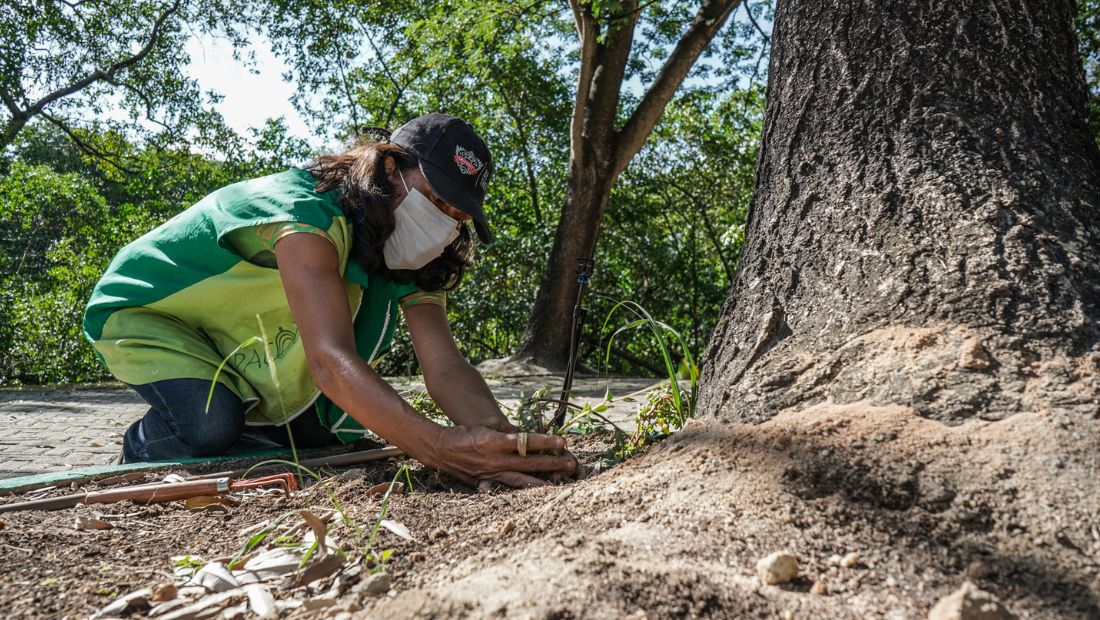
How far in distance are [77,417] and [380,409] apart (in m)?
4.62

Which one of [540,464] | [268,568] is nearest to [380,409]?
[540,464]

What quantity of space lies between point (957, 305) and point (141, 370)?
2889mm

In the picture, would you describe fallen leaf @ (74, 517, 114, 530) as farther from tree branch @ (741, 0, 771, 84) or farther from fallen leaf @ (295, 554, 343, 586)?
tree branch @ (741, 0, 771, 84)

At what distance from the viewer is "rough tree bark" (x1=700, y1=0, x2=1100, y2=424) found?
1.65 meters

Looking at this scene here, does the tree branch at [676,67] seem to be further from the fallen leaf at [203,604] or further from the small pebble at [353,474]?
the fallen leaf at [203,604]

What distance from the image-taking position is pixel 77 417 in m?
5.70

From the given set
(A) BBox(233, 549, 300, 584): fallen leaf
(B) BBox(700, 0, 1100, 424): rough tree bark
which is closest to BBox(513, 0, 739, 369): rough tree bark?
(B) BBox(700, 0, 1100, 424): rough tree bark

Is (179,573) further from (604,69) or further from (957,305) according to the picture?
(604,69)

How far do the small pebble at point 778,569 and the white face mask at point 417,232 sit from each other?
77.0 inches

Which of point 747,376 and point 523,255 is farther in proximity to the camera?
point 523,255

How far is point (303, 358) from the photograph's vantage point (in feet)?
9.96

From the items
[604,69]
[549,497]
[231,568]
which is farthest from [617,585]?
[604,69]

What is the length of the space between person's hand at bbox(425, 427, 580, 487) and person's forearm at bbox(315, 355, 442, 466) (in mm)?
47

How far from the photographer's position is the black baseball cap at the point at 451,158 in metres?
2.77
